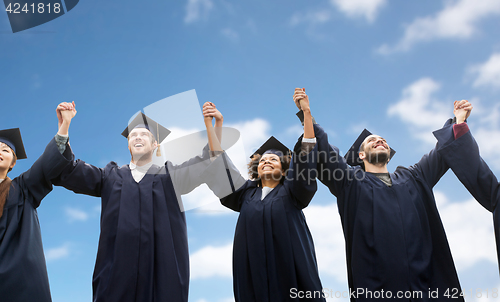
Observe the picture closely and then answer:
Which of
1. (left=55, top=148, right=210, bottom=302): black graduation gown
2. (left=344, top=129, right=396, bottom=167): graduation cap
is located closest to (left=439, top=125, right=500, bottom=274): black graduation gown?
(left=344, top=129, right=396, bottom=167): graduation cap

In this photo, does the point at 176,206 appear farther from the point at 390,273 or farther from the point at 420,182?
the point at 420,182

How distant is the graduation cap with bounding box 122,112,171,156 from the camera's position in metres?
5.31

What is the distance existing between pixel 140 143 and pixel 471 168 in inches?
152

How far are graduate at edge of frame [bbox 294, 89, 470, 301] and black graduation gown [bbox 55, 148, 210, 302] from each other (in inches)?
60.8

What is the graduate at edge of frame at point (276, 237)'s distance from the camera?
14.5ft

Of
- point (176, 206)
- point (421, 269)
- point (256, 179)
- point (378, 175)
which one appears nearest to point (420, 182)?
point (378, 175)

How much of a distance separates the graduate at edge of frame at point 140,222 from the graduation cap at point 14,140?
1004 millimetres

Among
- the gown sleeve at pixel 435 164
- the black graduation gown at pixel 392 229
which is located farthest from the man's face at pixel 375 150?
the gown sleeve at pixel 435 164

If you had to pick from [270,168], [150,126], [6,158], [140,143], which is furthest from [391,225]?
[6,158]

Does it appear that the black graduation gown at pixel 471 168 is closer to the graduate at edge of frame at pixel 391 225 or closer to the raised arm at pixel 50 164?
the graduate at edge of frame at pixel 391 225

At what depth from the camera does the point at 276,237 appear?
461 cm

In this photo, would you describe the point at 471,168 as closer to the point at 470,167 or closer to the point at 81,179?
the point at 470,167

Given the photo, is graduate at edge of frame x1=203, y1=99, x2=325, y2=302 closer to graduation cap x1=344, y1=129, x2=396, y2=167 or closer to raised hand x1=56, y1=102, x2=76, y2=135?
graduation cap x1=344, y1=129, x2=396, y2=167

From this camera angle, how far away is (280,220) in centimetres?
464
